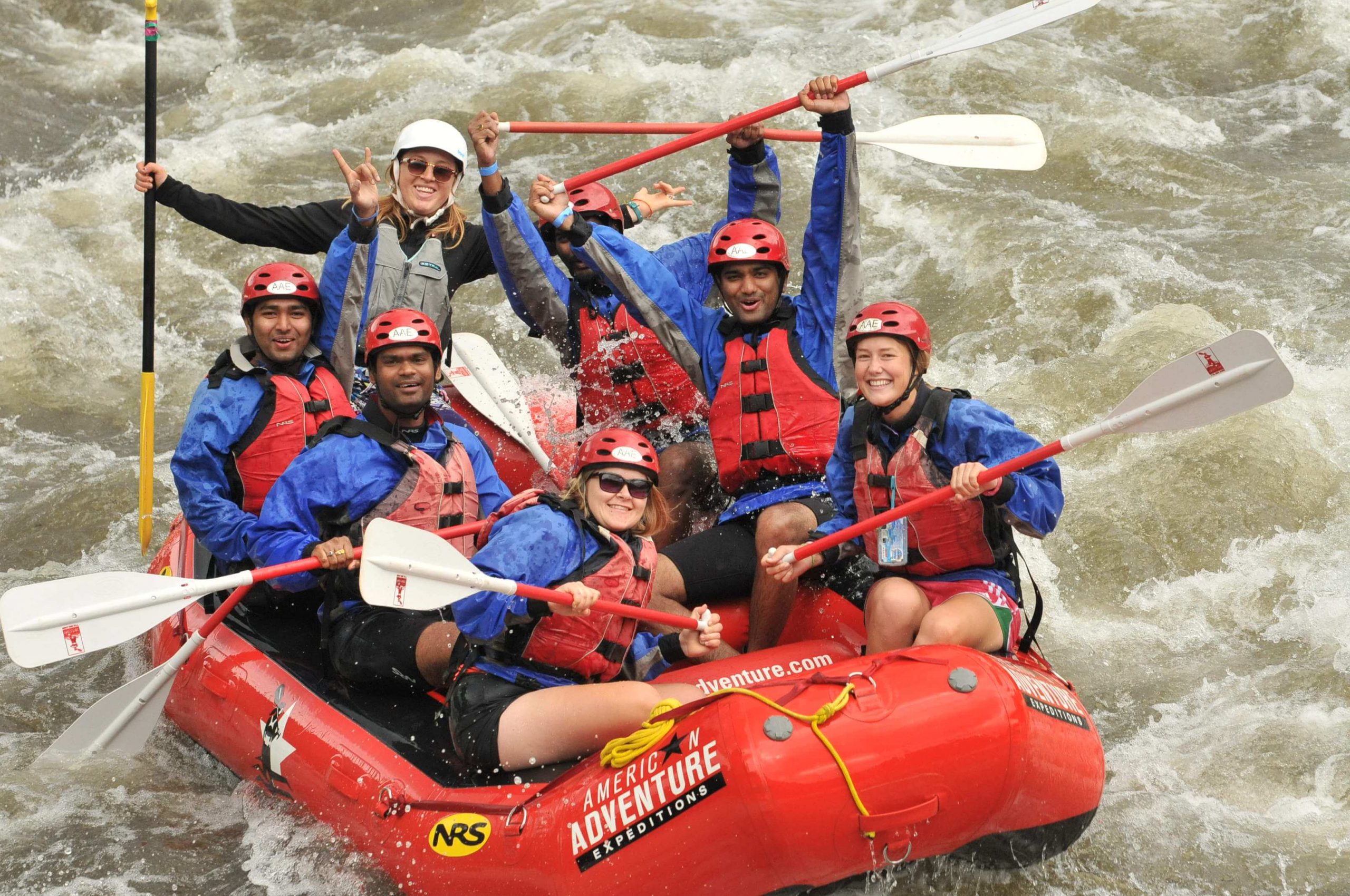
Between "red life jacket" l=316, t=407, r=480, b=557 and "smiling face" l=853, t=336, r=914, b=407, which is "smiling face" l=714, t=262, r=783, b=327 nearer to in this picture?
"smiling face" l=853, t=336, r=914, b=407

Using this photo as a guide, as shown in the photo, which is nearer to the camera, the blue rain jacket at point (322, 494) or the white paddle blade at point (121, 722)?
the blue rain jacket at point (322, 494)

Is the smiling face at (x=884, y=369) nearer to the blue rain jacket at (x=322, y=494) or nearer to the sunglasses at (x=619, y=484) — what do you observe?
the sunglasses at (x=619, y=484)

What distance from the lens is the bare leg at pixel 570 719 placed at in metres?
3.59

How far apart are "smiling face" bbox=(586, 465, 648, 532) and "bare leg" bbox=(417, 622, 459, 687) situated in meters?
0.56

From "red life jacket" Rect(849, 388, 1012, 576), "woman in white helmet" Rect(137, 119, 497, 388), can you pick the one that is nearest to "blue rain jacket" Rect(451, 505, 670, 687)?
"red life jacket" Rect(849, 388, 1012, 576)

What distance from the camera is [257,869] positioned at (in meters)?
4.19

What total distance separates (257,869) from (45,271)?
5.43m

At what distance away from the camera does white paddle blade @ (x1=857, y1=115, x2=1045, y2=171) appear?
4.94 meters

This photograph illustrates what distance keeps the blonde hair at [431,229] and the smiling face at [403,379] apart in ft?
2.29

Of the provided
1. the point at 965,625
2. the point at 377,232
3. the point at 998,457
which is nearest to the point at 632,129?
the point at 377,232

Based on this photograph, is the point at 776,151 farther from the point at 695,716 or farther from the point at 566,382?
the point at 695,716

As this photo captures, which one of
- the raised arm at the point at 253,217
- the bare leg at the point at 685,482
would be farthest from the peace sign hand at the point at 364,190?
the bare leg at the point at 685,482

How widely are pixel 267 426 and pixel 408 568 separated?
111 cm

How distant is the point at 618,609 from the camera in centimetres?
359
